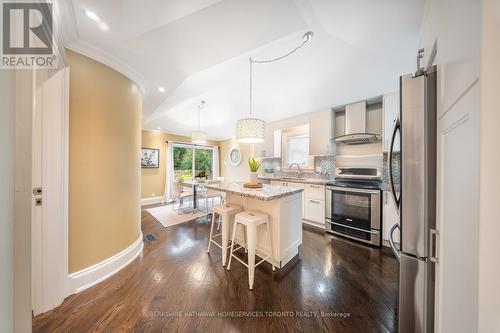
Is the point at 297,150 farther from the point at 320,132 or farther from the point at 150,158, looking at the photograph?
the point at 150,158

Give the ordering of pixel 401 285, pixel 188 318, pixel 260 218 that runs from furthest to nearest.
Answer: pixel 260 218 < pixel 188 318 < pixel 401 285

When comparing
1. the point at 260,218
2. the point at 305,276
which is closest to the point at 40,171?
the point at 260,218

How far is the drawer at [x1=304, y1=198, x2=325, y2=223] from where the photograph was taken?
3123mm

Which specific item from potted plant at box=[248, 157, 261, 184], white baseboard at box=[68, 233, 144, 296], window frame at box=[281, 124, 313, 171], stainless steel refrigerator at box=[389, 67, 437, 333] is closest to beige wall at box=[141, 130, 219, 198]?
white baseboard at box=[68, 233, 144, 296]

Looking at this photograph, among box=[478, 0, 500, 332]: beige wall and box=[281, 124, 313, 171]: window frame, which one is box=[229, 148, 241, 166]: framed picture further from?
box=[478, 0, 500, 332]: beige wall

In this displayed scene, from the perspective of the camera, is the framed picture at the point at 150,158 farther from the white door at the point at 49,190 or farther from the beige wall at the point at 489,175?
the beige wall at the point at 489,175

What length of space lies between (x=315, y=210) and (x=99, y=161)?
331 cm

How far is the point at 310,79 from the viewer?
121 inches

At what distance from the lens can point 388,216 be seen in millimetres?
2436

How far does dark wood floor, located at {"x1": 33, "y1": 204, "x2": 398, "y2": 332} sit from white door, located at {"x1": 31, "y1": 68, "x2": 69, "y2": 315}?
0.21 m

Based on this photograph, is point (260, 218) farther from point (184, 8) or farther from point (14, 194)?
point (184, 8)

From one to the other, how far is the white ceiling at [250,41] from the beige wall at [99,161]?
0.79ft

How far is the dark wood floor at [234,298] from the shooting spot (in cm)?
132

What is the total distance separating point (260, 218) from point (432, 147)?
144cm
